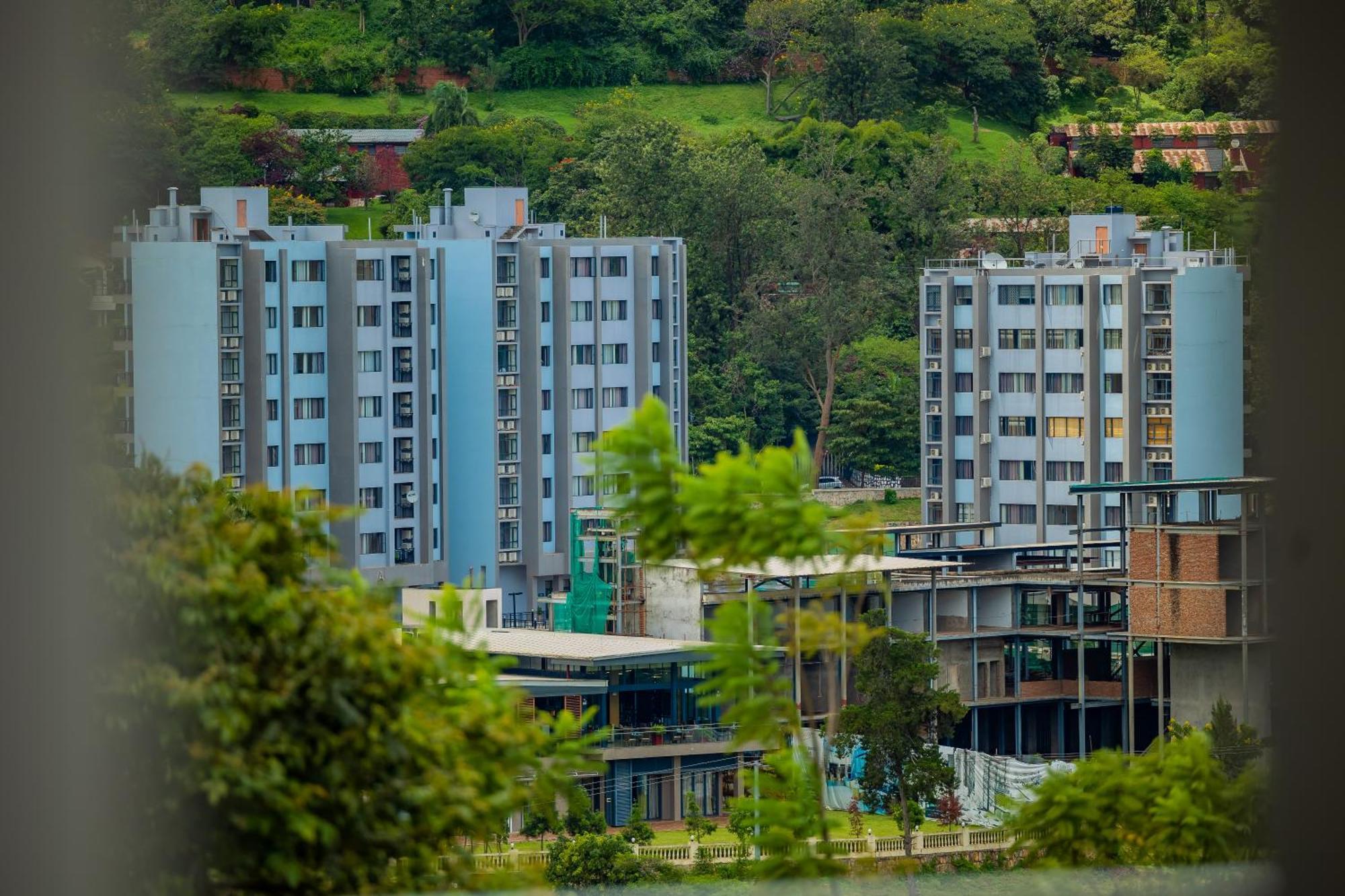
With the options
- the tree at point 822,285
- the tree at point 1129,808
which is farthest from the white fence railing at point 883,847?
the tree at point 822,285

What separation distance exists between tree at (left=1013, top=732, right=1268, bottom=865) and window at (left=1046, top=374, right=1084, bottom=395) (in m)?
10.0

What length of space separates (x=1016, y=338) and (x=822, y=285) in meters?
2.28

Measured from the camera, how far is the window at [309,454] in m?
10.6

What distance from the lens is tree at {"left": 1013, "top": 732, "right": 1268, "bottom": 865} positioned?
152cm

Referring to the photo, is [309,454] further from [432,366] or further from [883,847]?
[883,847]

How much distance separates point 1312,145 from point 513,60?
16172 millimetres

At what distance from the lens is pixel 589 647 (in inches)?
338

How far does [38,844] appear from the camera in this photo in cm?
67

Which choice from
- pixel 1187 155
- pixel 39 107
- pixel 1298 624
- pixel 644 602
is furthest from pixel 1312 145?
pixel 1187 155

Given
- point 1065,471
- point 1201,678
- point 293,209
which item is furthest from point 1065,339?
point 293,209

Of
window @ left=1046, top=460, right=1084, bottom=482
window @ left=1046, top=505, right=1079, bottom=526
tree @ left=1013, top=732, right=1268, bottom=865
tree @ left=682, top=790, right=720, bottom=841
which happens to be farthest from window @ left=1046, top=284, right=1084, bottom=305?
tree @ left=1013, top=732, right=1268, bottom=865

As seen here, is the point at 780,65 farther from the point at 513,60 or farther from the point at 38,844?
the point at 38,844

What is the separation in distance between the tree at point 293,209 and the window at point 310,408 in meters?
3.50

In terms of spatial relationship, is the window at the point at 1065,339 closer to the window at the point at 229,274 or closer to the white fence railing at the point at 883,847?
the window at the point at 229,274
